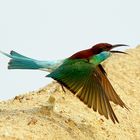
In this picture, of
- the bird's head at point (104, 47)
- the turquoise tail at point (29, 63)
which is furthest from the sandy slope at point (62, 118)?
the bird's head at point (104, 47)

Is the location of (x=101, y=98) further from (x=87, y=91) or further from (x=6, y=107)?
(x=6, y=107)

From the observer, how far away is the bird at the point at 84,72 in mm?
6516

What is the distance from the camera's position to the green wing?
21.3 ft

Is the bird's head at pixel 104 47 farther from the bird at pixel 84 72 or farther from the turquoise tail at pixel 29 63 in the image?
the turquoise tail at pixel 29 63

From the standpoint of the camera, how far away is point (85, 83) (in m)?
6.66

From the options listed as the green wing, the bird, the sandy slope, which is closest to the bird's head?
the bird

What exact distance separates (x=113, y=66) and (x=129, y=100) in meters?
1.19

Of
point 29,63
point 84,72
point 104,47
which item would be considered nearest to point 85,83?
point 84,72

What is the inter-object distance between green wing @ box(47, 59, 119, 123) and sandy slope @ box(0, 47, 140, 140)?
0.40 m

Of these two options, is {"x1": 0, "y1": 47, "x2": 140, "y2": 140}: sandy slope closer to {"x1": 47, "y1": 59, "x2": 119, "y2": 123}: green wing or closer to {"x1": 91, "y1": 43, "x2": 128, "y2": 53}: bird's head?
{"x1": 47, "y1": 59, "x2": 119, "y2": 123}: green wing

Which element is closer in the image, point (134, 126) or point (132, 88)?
point (134, 126)

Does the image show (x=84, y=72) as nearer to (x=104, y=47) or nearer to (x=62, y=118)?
(x=104, y=47)

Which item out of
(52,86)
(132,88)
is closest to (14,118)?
(52,86)

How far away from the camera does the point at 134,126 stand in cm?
767
